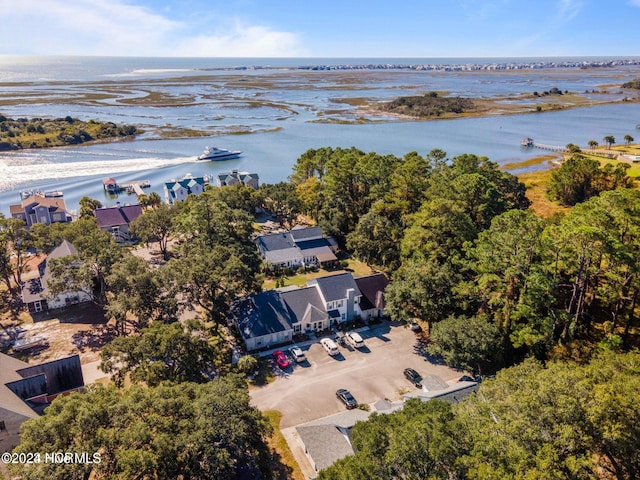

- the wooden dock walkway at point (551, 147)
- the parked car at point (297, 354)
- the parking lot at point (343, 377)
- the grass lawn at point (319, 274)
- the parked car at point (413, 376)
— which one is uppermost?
the wooden dock walkway at point (551, 147)

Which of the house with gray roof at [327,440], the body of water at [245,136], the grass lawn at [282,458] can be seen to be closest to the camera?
the house with gray roof at [327,440]

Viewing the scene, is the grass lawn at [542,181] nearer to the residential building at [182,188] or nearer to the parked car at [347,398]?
the parked car at [347,398]

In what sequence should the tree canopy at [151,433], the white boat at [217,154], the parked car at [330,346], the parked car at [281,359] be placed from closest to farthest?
the tree canopy at [151,433]
the parked car at [281,359]
the parked car at [330,346]
the white boat at [217,154]

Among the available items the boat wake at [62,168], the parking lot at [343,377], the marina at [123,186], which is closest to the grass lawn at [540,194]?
the parking lot at [343,377]

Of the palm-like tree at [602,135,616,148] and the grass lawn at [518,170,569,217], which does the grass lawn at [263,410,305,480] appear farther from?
the palm-like tree at [602,135,616,148]

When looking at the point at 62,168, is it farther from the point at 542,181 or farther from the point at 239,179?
the point at 542,181

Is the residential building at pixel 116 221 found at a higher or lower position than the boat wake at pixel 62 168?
lower
